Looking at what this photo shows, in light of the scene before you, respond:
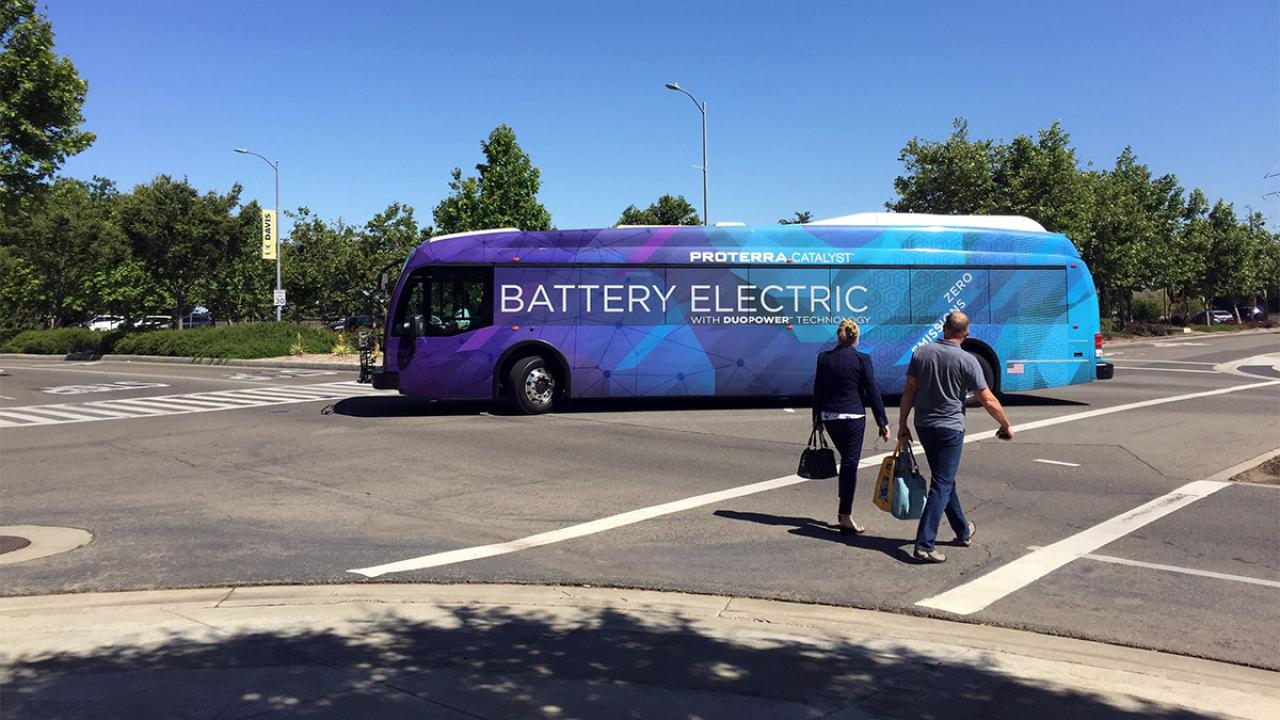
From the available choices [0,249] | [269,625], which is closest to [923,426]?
[269,625]

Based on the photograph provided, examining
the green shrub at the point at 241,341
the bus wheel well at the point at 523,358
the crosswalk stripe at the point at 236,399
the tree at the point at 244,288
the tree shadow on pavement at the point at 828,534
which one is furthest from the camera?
the tree at the point at 244,288

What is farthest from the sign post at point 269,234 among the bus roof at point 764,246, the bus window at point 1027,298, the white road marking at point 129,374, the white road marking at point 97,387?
the bus window at point 1027,298

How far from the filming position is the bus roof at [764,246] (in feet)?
50.7

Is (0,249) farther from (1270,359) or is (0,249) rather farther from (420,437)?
(1270,359)

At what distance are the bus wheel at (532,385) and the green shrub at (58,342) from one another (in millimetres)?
31319

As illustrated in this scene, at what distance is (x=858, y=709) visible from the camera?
401cm

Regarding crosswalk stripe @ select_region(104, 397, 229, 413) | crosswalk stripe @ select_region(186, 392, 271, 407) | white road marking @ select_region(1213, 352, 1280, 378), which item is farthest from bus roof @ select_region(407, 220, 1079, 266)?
white road marking @ select_region(1213, 352, 1280, 378)

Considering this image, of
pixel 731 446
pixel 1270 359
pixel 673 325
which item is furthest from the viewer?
pixel 1270 359

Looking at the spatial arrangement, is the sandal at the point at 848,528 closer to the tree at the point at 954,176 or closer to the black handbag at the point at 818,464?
the black handbag at the point at 818,464

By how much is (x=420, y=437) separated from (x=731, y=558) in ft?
24.3

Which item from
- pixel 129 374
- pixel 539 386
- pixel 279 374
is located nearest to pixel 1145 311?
pixel 279 374

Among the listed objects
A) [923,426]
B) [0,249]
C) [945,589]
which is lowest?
[945,589]

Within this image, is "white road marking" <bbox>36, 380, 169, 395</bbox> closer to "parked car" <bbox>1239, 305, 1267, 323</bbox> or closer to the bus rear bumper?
the bus rear bumper

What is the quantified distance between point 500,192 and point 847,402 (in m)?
24.6
